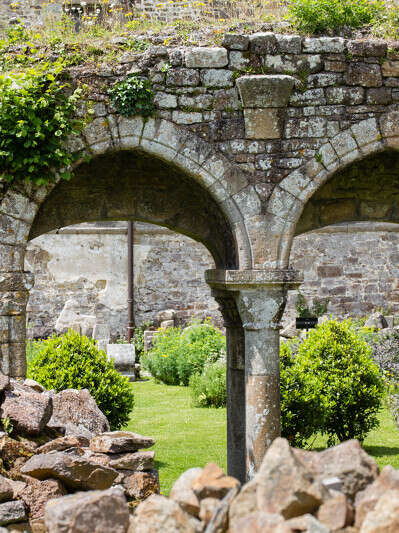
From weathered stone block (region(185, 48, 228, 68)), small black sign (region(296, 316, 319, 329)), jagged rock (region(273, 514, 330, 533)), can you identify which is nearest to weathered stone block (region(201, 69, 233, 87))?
weathered stone block (region(185, 48, 228, 68))

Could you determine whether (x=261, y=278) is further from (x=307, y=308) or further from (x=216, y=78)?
(x=307, y=308)

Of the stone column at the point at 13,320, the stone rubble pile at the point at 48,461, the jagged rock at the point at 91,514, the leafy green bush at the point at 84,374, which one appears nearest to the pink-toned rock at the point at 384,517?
the jagged rock at the point at 91,514

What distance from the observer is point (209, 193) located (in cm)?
609

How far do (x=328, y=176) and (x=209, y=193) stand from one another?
1007 mm

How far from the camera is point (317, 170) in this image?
19.7 ft

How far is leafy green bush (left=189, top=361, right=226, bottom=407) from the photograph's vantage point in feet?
36.6

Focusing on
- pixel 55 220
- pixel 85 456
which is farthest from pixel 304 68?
pixel 85 456

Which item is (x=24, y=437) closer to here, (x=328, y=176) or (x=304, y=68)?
(x=328, y=176)

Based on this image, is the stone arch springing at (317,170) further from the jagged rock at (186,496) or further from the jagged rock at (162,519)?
the jagged rock at (162,519)

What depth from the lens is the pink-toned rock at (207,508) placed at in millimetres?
3031

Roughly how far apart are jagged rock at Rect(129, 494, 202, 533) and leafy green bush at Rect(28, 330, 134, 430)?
14.8ft

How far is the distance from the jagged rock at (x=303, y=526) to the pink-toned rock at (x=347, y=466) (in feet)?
1.26

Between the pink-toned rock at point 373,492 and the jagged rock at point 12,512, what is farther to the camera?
the jagged rock at point 12,512

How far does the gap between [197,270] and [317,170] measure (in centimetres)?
953
